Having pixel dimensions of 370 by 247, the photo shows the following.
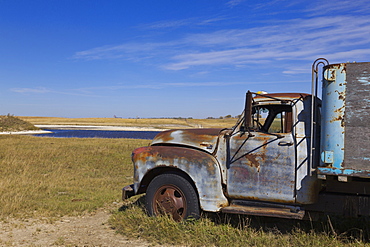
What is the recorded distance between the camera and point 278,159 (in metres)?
5.16

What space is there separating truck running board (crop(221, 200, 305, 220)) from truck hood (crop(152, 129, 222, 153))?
88 centimetres

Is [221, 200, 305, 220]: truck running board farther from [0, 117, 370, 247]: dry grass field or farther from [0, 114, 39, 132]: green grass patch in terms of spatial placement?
[0, 114, 39, 132]: green grass patch

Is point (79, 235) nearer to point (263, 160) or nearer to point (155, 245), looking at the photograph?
point (155, 245)

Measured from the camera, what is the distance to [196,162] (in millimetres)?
5715

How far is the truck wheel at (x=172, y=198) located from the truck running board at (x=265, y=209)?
548 millimetres

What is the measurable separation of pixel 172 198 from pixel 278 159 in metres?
1.79

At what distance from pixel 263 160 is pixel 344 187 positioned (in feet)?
3.57

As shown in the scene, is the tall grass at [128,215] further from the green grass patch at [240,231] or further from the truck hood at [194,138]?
the truck hood at [194,138]

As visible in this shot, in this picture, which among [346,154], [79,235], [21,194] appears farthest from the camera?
[21,194]

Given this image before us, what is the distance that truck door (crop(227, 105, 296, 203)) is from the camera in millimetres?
5121

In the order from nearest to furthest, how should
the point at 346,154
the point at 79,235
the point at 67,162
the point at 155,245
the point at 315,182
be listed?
the point at 346,154 < the point at 315,182 < the point at 155,245 < the point at 79,235 < the point at 67,162

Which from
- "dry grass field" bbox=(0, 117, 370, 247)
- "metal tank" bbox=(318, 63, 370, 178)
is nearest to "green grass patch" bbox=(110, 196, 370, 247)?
"dry grass field" bbox=(0, 117, 370, 247)

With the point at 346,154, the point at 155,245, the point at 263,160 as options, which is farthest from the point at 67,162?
the point at 346,154

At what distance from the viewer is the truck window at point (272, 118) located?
18.1 ft
